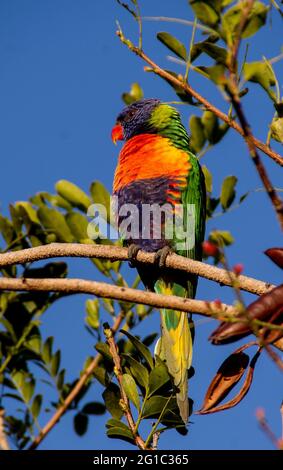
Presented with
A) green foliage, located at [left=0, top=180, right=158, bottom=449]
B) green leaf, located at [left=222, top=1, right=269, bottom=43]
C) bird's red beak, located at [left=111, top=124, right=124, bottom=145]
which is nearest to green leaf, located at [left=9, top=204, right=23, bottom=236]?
green foliage, located at [left=0, top=180, right=158, bottom=449]

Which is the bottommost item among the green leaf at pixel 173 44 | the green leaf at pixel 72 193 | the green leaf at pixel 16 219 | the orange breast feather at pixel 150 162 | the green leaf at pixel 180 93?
the green leaf at pixel 180 93

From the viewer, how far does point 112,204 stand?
3693mm

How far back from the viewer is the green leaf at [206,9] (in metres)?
1.36

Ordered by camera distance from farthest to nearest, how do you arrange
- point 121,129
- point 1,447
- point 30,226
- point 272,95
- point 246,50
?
point 121,129, point 30,226, point 272,95, point 246,50, point 1,447

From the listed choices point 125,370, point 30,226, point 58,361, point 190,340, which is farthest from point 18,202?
point 125,370

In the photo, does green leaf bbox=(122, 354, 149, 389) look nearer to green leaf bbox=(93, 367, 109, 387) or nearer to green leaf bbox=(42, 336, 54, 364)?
green leaf bbox=(93, 367, 109, 387)

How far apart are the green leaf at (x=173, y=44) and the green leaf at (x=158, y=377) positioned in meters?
1.04

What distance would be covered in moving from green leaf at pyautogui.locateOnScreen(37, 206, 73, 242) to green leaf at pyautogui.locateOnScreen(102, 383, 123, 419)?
1191mm

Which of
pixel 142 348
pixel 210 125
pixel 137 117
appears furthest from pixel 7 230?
pixel 137 117

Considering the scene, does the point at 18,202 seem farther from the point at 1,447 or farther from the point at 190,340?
the point at 1,447

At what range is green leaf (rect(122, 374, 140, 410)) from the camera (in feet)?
7.00

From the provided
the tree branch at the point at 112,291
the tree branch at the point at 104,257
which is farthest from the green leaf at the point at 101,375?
the tree branch at the point at 112,291

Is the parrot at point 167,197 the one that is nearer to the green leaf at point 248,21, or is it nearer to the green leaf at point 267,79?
the green leaf at point 267,79

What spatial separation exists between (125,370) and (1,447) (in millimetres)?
1078
